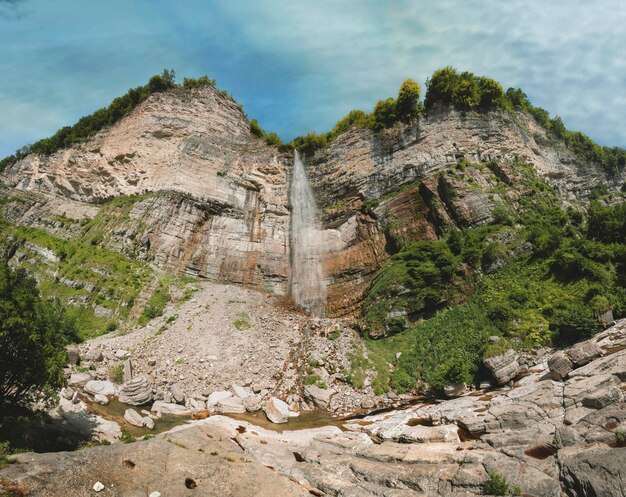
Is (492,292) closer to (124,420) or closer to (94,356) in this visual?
(124,420)

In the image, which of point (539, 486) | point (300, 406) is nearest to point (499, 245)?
point (300, 406)

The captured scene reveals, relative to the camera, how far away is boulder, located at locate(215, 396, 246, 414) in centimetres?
1842

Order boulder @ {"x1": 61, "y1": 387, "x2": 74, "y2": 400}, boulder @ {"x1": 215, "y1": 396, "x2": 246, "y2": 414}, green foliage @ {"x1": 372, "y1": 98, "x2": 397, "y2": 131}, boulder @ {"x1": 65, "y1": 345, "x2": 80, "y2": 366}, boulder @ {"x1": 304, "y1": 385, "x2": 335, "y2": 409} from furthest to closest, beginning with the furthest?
1. green foliage @ {"x1": 372, "y1": 98, "x2": 397, "y2": 131}
2. boulder @ {"x1": 304, "y1": 385, "x2": 335, "y2": 409}
3. boulder @ {"x1": 65, "y1": 345, "x2": 80, "y2": 366}
4. boulder @ {"x1": 215, "y1": 396, "x2": 246, "y2": 414}
5. boulder @ {"x1": 61, "y1": 387, "x2": 74, "y2": 400}

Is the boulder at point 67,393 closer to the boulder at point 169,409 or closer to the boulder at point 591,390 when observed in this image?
the boulder at point 169,409

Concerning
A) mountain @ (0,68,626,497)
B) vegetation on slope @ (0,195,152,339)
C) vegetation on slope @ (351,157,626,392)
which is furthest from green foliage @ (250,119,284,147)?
vegetation on slope @ (351,157,626,392)

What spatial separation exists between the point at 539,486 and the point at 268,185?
39.0 m

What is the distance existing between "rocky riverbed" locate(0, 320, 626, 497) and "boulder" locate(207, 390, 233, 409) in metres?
3.50

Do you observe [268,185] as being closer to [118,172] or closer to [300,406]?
[118,172]

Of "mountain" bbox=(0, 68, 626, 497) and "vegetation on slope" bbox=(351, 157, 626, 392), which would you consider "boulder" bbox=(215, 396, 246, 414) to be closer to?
"mountain" bbox=(0, 68, 626, 497)

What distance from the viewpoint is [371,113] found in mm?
42750

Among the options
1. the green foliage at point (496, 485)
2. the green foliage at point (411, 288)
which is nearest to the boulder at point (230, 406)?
the green foliage at point (411, 288)

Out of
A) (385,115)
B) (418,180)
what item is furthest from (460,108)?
(418,180)

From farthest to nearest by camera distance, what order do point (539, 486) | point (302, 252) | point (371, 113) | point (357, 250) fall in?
point (371, 113) < point (302, 252) < point (357, 250) < point (539, 486)

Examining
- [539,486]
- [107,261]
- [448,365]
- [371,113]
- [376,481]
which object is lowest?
[376,481]
